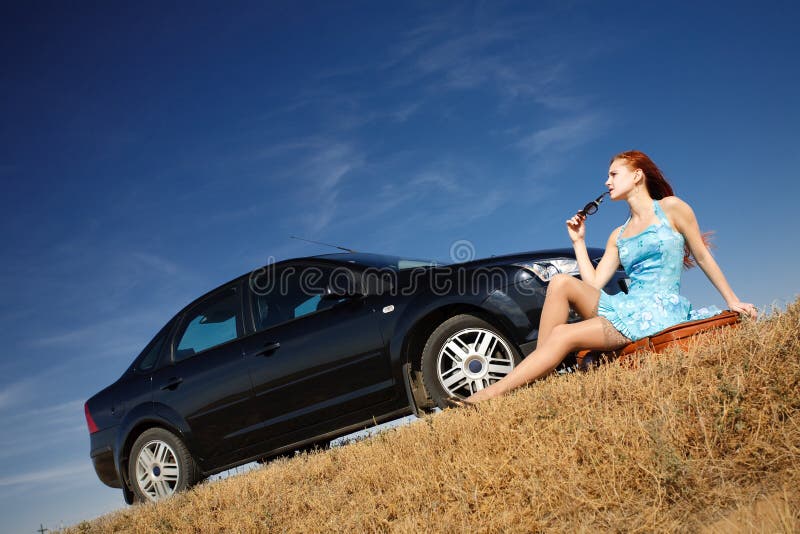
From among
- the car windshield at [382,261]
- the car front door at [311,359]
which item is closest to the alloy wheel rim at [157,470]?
the car front door at [311,359]

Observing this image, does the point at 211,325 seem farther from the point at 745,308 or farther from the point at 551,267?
the point at 745,308

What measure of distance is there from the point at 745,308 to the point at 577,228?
1.18 meters

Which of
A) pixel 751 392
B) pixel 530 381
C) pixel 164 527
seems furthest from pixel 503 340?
pixel 164 527

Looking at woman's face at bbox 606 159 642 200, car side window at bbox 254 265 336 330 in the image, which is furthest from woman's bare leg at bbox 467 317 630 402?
car side window at bbox 254 265 336 330

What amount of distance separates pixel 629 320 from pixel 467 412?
124 cm

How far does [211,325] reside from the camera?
6238 mm

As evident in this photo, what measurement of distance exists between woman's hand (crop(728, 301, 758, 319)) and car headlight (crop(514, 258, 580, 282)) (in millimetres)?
1125

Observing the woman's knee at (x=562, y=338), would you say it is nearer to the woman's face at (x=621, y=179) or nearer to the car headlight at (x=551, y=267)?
the car headlight at (x=551, y=267)

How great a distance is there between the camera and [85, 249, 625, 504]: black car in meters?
4.92

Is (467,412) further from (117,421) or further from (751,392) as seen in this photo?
(117,421)

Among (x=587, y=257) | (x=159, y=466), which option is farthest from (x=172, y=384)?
(x=587, y=257)

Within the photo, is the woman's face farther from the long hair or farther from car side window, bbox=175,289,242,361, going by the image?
car side window, bbox=175,289,242,361

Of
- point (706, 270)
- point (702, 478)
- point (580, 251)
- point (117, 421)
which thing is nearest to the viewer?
point (702, 478)

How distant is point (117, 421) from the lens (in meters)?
6.48
